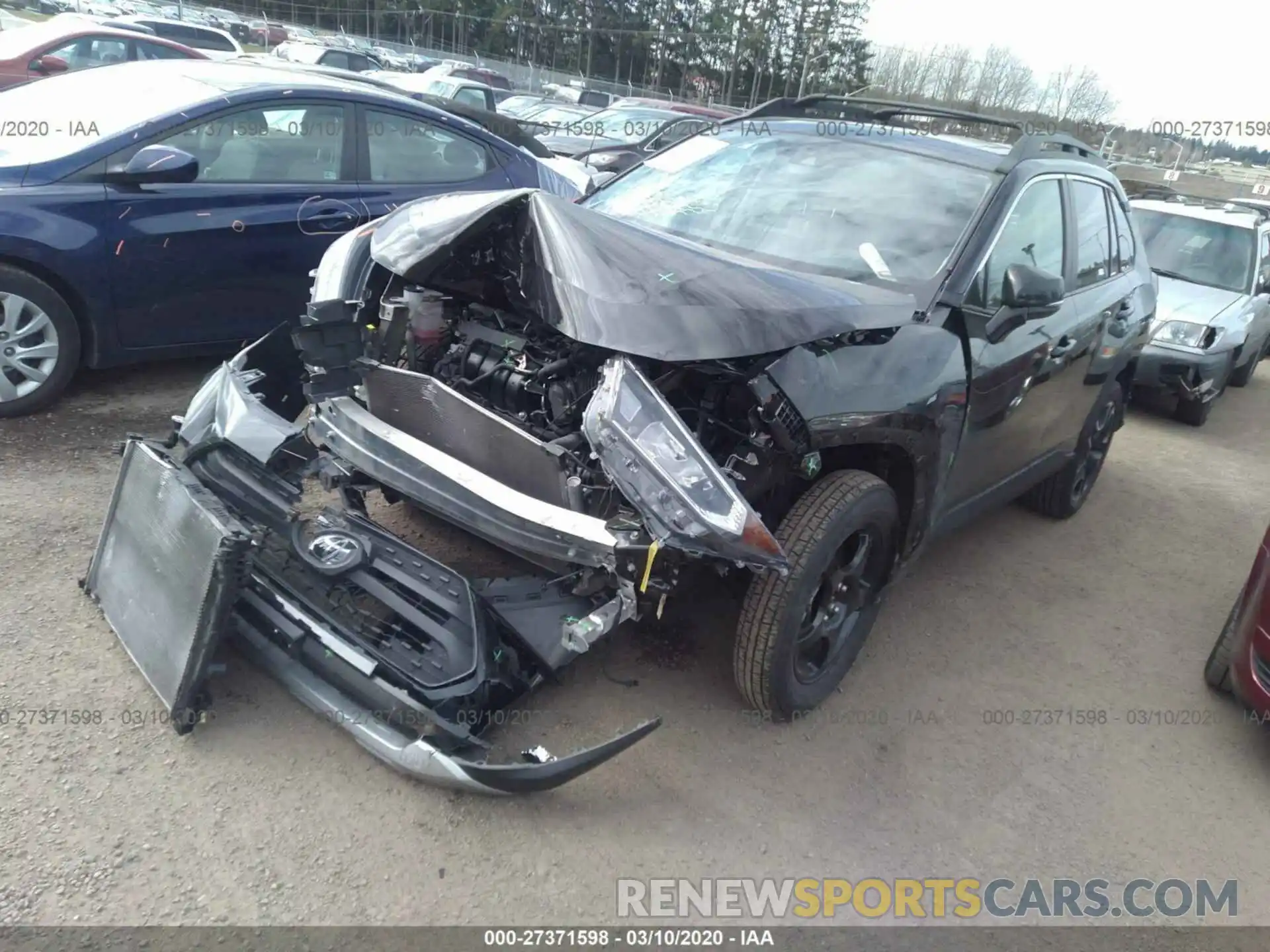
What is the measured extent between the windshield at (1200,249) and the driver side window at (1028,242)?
524 cm

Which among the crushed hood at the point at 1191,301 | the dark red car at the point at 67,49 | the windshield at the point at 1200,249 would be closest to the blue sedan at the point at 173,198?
the crushed hood at the point at 1191,301

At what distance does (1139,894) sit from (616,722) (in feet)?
5.32

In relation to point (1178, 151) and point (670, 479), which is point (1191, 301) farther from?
point (1178, 151)

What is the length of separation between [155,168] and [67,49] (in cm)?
1011

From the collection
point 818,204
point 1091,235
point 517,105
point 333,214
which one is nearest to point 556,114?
point 517,105

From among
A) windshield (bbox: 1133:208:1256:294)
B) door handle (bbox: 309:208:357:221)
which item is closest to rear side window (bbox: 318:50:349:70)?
door handle (bbox: 309:208:357:221)

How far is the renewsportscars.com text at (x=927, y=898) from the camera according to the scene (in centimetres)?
233

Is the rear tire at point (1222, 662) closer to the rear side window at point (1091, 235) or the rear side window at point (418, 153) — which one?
the rear side window at point (1091, 235)

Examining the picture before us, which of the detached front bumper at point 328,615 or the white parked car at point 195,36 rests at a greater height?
A: the white parked car at point 195,36

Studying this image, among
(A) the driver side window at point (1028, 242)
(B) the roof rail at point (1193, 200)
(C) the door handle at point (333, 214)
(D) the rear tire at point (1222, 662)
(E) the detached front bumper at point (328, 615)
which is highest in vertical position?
(A) the driver side window at point (1028, 242)

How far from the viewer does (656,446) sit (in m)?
2.35

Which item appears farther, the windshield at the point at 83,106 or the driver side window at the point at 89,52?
the driver side window at the point at 89,52

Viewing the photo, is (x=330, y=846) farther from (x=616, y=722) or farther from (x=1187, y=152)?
(x=1187, y=152)

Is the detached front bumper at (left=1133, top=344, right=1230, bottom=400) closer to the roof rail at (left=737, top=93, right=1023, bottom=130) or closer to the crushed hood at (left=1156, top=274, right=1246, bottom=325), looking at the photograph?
the crushed hood at (left=1156, top=274, right=1246, bottom=325)
